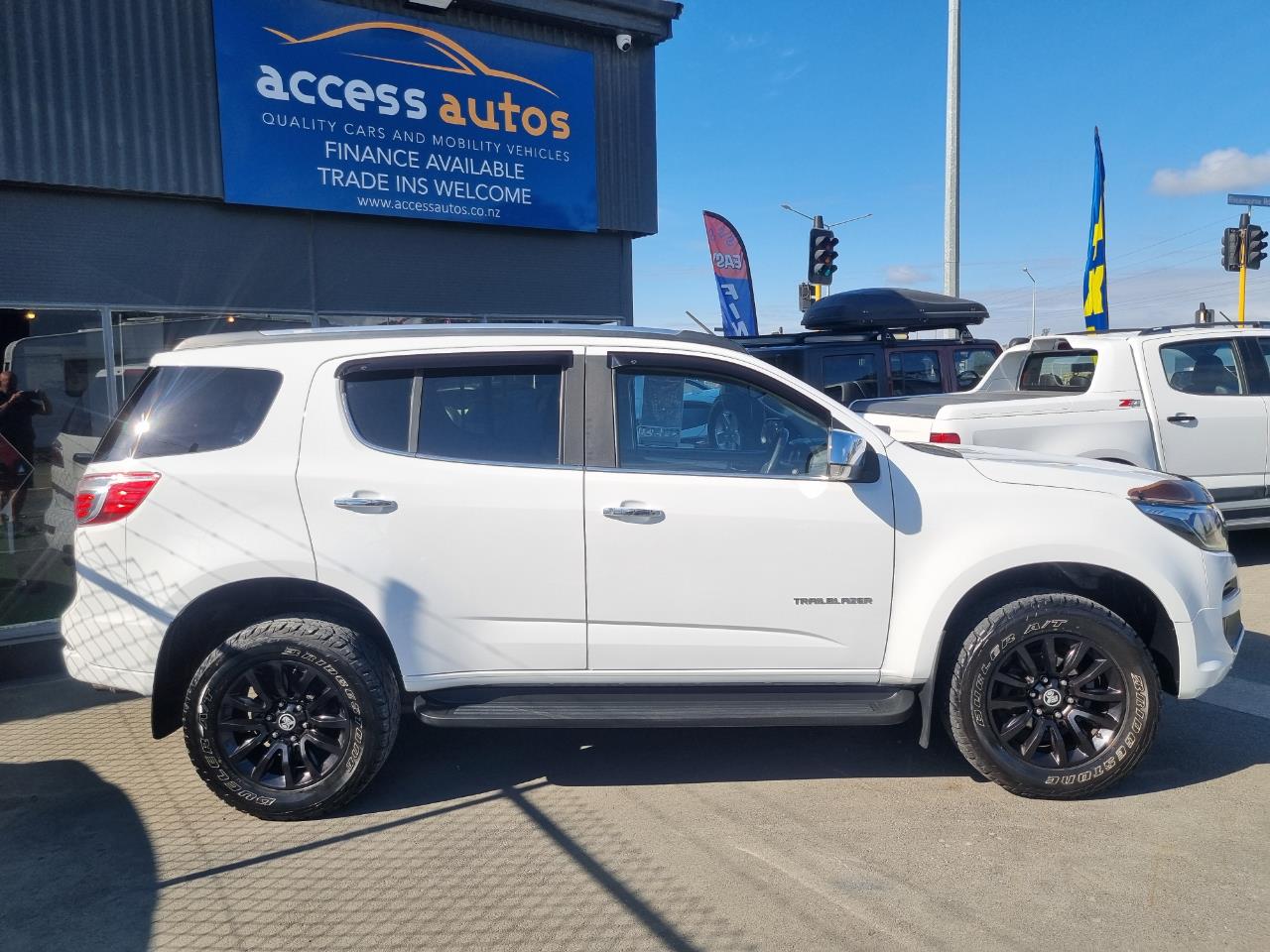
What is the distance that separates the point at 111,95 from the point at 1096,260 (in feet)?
42.8

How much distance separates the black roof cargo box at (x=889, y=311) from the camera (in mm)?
11016

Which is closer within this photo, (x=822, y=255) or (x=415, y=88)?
(x=415, y=88)

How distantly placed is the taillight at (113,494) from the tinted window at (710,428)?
1.95 meters

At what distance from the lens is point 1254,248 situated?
784 inches

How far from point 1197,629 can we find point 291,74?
29.3 feet

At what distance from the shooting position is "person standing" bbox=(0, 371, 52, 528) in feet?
24.4

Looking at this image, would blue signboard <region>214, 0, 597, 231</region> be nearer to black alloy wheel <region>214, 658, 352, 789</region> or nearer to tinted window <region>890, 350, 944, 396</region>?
tinted window <region>890, 350, 944, 396</region>

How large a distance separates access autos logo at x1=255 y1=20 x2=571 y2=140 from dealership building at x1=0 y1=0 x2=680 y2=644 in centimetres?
2

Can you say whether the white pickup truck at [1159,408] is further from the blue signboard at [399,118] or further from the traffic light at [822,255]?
the traffic light at [822,255]

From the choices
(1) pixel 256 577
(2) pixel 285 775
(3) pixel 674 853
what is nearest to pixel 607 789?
(3) pixel 674 853

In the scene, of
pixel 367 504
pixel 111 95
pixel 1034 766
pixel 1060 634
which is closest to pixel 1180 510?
pixel 1060 634

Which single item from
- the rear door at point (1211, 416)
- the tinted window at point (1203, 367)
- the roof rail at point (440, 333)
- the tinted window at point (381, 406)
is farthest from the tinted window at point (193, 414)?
the tinted window at point (1203, 367)

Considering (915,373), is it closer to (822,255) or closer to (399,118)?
(399,118)

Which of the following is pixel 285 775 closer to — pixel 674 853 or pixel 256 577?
pixel 256 577
